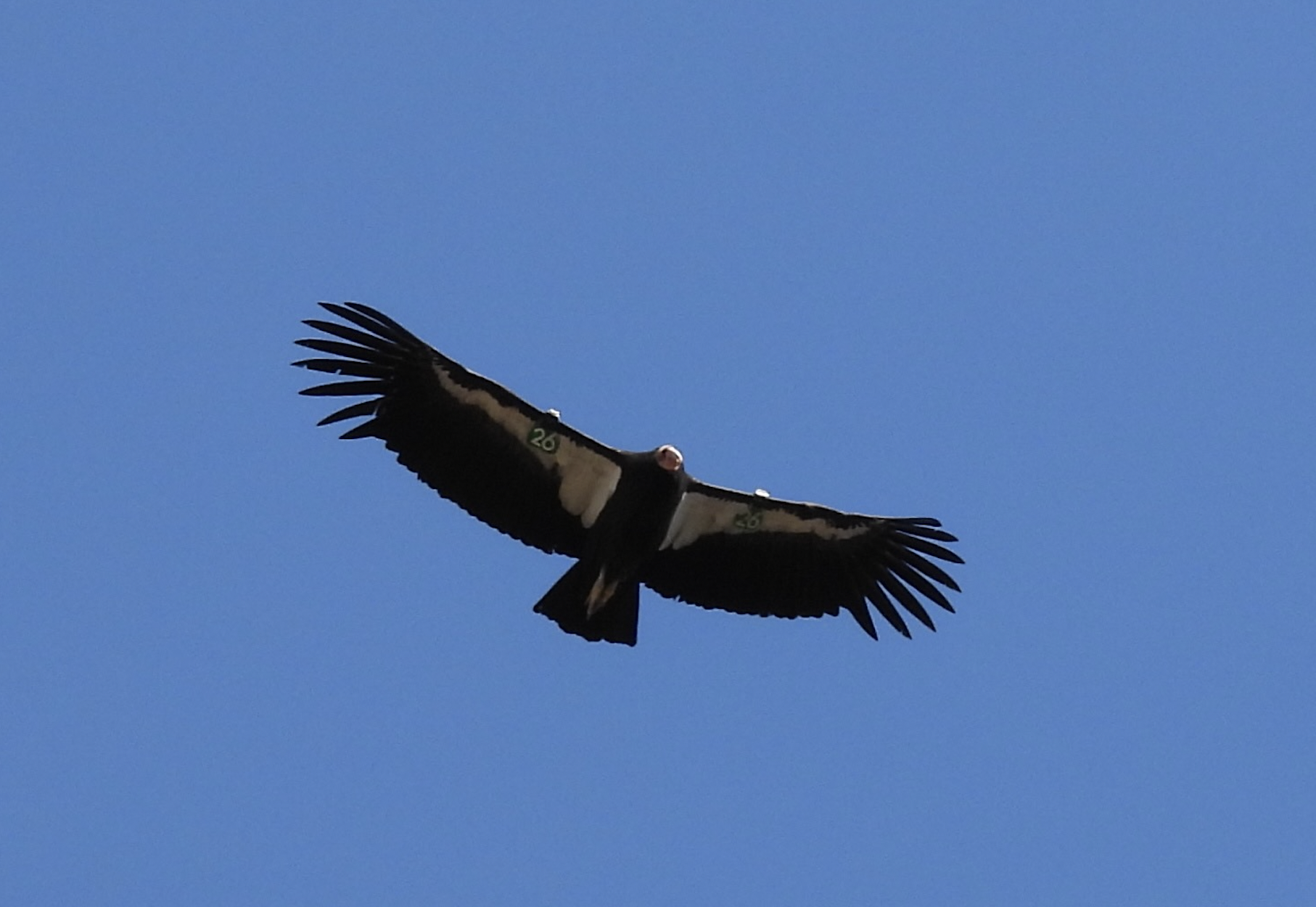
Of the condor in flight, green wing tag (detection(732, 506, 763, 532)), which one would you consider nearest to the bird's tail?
the condor in flight

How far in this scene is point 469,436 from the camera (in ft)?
69.3

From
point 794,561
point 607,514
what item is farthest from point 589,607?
point 794,561

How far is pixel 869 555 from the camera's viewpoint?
2181cm

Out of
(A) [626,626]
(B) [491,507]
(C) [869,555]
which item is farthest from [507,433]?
(C) [869,555]

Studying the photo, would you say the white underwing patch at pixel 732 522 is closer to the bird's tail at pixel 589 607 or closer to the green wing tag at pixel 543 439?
the bird's tail at pixel 589 607

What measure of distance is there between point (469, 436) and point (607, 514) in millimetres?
1535

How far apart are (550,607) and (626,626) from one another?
0.74 metres

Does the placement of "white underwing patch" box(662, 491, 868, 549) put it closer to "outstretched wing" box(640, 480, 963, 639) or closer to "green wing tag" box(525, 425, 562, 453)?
"outstretched wing" box(640, 480, 963, 639)

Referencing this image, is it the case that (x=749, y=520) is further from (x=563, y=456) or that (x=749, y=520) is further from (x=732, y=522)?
(x=563, y=456)

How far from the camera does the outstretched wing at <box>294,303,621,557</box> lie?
20844mm

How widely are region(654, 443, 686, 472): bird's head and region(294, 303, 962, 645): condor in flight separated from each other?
2cm

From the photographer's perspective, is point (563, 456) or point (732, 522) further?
point (732, 522)

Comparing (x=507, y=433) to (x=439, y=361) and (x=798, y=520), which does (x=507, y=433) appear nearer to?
(x=439, y=361)

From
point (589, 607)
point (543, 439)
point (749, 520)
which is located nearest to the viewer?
point (589, 607)
